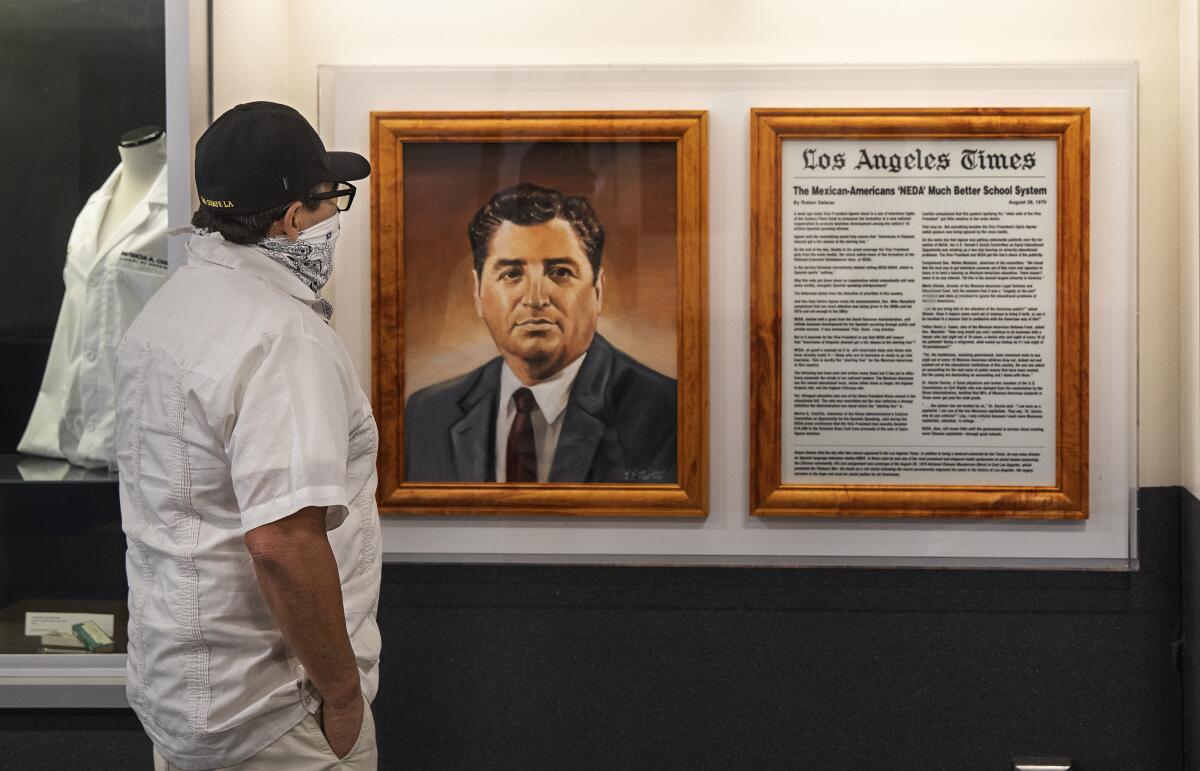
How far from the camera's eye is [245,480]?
4.33 feet

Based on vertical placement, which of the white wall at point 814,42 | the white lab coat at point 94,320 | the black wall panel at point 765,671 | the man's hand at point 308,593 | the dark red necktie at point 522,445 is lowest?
the black wall panel at point 765,671

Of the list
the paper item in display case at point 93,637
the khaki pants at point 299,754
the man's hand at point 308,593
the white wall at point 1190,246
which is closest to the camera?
the man's hand at point 308,593

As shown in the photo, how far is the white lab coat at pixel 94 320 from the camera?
6.86 feet

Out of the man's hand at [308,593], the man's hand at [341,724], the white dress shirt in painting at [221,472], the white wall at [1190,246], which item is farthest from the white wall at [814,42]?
the man's hand at [341,724]

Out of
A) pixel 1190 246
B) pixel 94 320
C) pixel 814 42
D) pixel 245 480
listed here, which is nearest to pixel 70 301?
pixel 94 320

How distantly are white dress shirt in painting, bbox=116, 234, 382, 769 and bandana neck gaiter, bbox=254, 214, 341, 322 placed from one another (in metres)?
0.02

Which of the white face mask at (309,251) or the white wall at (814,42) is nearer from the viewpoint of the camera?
the white face mask at (309,251)

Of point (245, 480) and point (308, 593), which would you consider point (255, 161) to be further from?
point (308, 593)

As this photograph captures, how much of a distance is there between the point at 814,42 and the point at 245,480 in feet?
4.69

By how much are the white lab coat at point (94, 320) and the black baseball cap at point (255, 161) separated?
69 cm

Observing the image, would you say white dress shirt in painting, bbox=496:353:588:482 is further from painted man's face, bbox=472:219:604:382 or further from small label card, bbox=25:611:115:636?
small label card, bbox=25:611:115:636

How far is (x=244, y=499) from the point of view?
1.32 m

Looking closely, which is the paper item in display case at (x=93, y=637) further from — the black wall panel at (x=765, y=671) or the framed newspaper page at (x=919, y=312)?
the framed newspaper page at (x=919, y=312)

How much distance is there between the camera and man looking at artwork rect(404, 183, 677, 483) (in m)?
2.08
